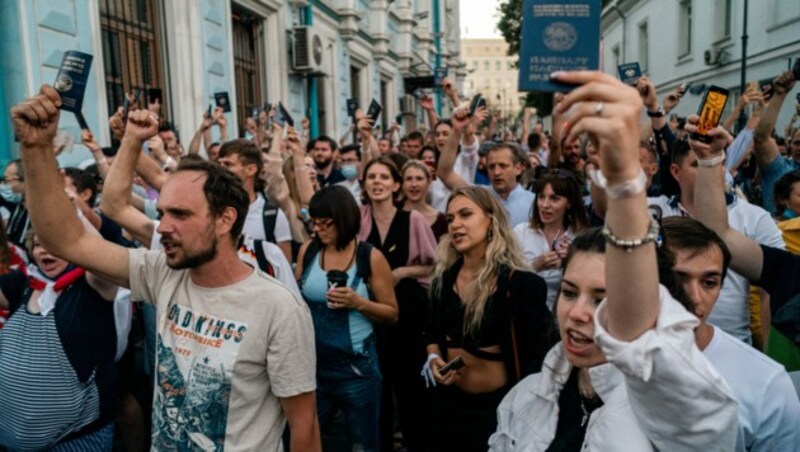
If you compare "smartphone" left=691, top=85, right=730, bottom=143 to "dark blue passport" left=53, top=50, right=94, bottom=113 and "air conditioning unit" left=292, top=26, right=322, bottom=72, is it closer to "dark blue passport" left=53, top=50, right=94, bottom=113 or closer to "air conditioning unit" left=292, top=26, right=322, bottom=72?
"dark blue passport" left=53, top=50, right=94, bottom=113

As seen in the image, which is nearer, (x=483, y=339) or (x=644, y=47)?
(x=483, y=339)

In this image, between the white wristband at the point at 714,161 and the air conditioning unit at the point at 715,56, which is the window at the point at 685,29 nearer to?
the air conditioning unit at the point at 715,56

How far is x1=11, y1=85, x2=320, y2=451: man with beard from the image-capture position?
200 centimetres

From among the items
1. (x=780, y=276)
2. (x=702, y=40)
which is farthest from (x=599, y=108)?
(x=702, y=40)

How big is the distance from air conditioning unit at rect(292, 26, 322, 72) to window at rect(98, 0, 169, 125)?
3.76 m

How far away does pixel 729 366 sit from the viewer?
167cm

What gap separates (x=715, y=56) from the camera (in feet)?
54.7

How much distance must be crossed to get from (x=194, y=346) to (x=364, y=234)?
215cm

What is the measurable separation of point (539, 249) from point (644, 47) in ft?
75.7

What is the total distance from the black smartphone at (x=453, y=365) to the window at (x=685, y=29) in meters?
19.8

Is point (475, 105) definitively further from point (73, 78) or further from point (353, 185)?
point (73, 78)

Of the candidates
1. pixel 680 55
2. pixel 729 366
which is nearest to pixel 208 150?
pixel 729 366

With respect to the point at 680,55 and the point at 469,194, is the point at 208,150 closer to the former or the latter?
the point at 469,194

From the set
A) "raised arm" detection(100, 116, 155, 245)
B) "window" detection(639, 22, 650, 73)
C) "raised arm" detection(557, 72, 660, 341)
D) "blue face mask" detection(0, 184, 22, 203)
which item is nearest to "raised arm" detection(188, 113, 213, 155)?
"blue face mask" detection(0, 184, 22, 203)
